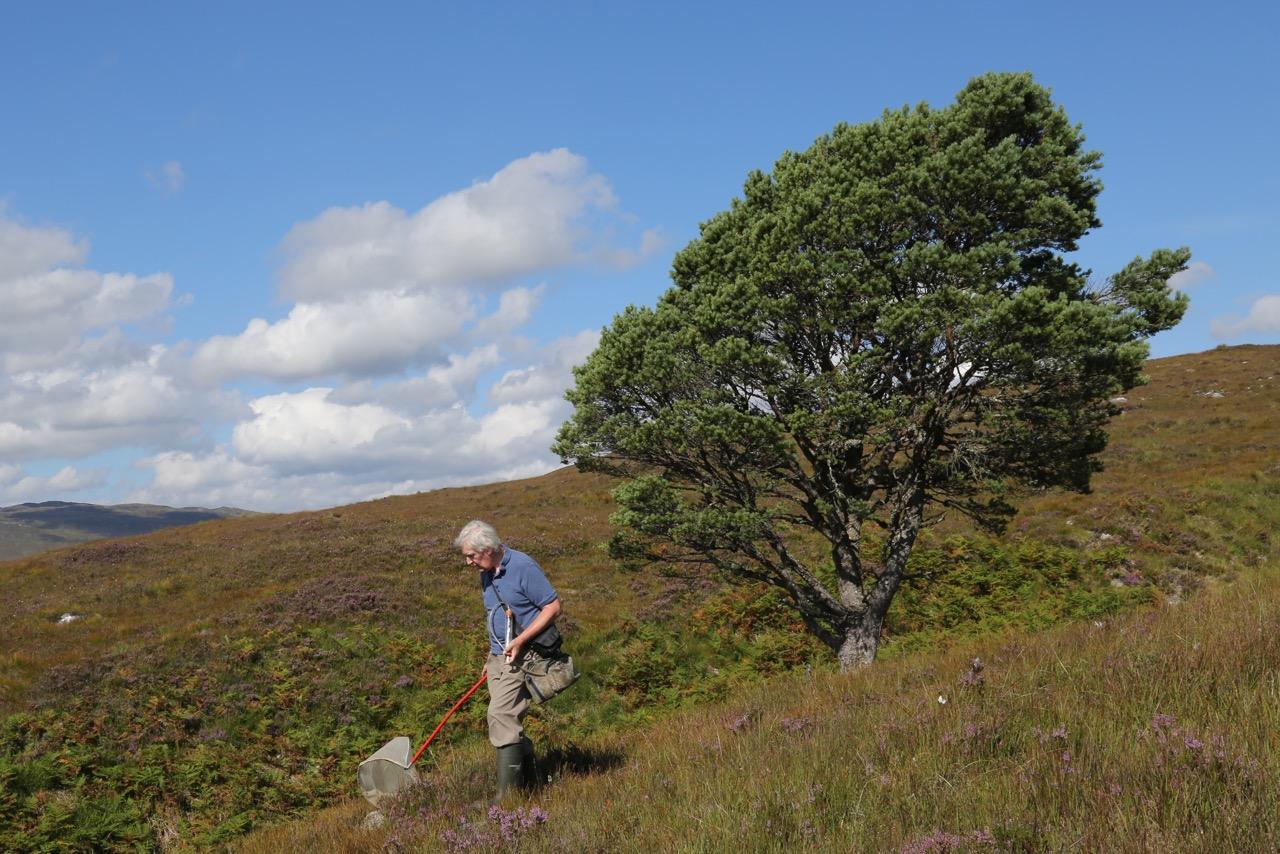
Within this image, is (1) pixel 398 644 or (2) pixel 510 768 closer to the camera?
(2) pixel 510 768

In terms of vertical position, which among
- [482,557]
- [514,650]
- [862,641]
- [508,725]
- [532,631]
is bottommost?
[862,641]

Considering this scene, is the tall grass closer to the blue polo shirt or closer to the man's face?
the blue polo shirt

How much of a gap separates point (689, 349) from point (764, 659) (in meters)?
7.88

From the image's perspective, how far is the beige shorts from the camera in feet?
21.7

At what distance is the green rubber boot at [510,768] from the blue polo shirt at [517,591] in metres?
0.86

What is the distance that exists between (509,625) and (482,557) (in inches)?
27.8

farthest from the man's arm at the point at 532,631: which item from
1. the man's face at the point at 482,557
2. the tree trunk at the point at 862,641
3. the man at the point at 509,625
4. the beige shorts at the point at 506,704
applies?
the tree trunk at the point at 862,641

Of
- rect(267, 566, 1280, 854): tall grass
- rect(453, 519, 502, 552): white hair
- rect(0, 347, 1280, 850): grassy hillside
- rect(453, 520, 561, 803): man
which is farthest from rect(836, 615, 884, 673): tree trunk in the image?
rect(453, 519, 502, 552): white hair

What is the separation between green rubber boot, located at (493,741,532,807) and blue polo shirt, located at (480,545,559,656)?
0.86m

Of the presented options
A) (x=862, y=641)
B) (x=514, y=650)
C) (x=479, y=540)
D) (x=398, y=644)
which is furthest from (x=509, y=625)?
(x=398, y=644)

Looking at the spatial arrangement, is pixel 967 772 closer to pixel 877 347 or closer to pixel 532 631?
pixel 532 631

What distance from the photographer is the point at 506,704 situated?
21.8 ft

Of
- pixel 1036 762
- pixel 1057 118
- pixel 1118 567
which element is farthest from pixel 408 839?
pixel 1118 567

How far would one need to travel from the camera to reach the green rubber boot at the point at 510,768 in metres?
6.54
